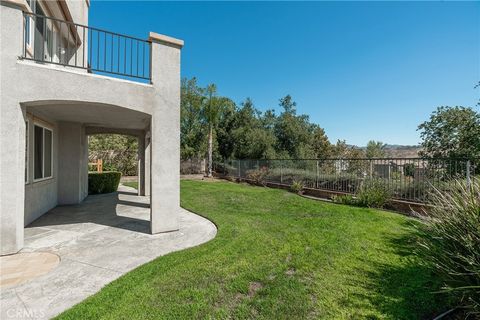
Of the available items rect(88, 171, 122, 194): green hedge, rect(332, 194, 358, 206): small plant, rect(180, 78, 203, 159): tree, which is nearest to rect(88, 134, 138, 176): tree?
rect(88, 171, 122, 194): green hedge

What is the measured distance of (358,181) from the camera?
10578 millimetres

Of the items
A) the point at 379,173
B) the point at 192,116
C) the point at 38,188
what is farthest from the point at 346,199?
the point at 192,116

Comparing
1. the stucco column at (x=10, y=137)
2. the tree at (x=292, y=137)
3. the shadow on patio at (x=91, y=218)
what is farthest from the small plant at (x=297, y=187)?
the tree at (x=292, y=137)

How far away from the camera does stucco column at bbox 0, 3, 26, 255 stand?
165 inches

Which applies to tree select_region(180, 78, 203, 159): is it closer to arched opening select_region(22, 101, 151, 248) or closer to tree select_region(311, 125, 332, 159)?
tree select_region(311, 125, 332, 159)

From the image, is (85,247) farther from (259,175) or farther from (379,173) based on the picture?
(259,175)

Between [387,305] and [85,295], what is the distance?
4.01 metres

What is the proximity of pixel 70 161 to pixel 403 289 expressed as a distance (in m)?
10.7

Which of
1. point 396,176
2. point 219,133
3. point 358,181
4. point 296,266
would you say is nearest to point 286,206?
point 358,181

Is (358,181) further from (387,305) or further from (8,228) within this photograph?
(8,228)

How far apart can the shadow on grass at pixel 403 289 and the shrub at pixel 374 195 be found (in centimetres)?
500

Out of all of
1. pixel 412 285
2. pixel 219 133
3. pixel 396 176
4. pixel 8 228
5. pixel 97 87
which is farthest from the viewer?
pixel 219 133

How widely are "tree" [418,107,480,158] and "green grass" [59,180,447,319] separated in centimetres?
858

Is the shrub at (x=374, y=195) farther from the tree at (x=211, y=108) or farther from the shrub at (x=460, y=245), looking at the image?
the tree at (x=211, y=108)
